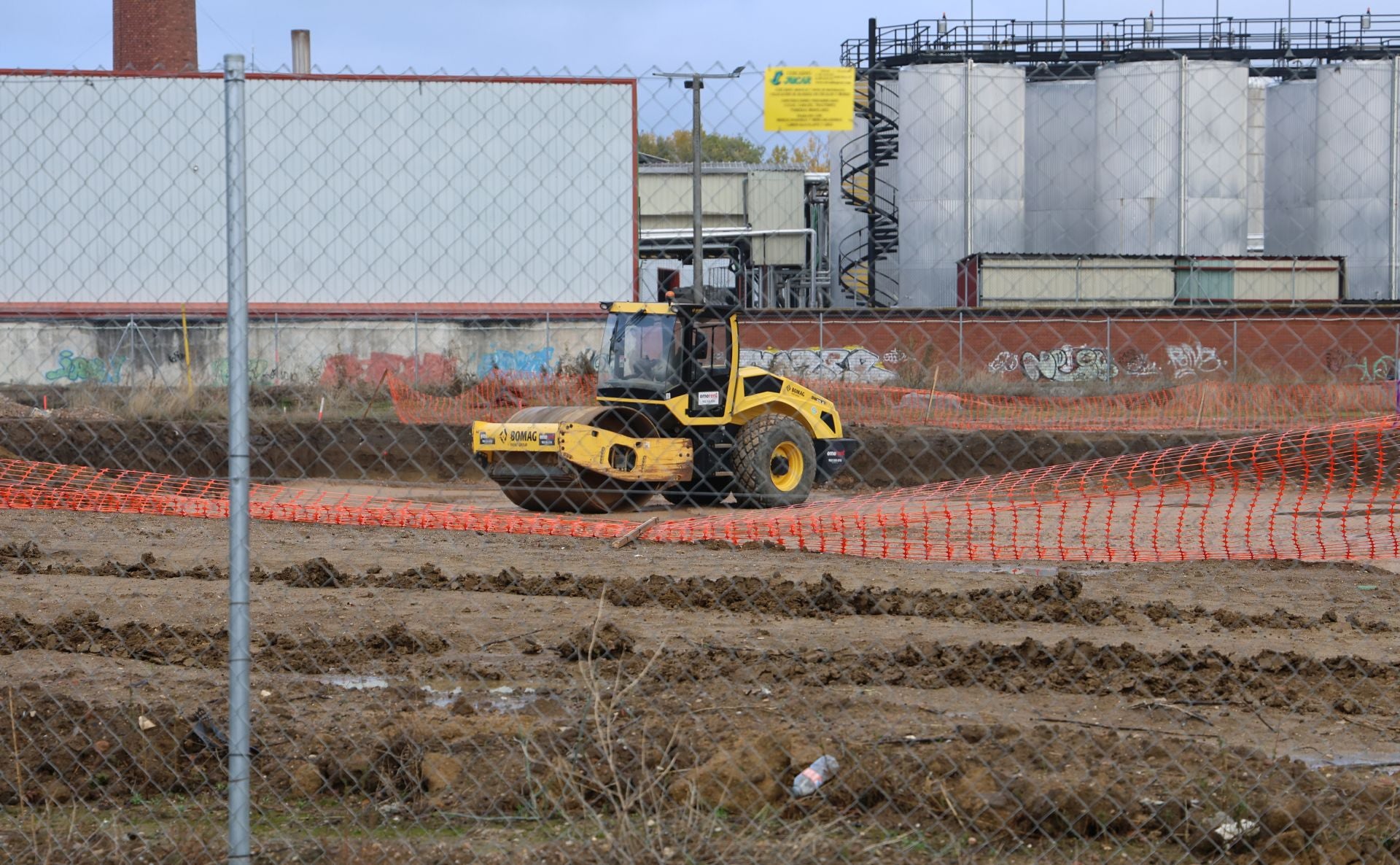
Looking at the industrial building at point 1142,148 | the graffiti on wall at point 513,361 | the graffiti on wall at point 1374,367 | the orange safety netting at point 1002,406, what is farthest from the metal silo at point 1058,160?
the graffiti on wall at point 513,361

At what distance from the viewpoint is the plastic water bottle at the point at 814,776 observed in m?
5.04

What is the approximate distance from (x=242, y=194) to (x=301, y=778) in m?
2.49

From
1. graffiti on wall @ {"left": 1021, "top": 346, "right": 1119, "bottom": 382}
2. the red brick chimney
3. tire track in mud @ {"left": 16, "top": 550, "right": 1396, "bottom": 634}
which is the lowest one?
tire track in mud @ {"left": 16, "top": 550, "right": 1396, "bottom": 634}

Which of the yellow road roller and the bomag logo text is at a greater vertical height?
the bomag logo text

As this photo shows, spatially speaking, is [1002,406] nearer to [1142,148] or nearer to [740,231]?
[740,231]

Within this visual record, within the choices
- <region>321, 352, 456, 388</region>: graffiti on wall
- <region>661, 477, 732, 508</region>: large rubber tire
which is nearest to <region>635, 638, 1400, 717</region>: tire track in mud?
<region>661, 477, 732, 508</region>: large rubber tire

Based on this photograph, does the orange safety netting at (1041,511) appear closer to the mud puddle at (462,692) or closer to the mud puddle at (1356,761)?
the mud puddle at (1356,761)

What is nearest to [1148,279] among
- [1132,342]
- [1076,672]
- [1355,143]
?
[1355,143]

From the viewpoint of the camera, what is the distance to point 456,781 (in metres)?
5.21

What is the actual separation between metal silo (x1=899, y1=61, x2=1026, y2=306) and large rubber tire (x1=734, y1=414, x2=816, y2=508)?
265 inches

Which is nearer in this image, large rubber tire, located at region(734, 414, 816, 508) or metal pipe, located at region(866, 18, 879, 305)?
metal pipe, located at region(866, 18, 879, 305)

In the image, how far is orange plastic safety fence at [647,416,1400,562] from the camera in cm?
1282

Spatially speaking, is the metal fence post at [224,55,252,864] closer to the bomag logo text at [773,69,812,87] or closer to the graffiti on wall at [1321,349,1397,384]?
the bomag logo text at [773,69,812,87]

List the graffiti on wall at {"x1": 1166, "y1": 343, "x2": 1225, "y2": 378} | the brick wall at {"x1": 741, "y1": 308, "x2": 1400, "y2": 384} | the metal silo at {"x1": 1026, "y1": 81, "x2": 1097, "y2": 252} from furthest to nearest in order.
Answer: the graffiti on wall at {"x1": 1166, "y1": 343, "x2": 1225, "y2": 378}, the brick wall at {"x1": 741, "y1": 308, "x2": 1400, "y2": 384}, the metal silo at {"x1": 1026, "y1": 81, "x2": 1097, "y2": 252}
